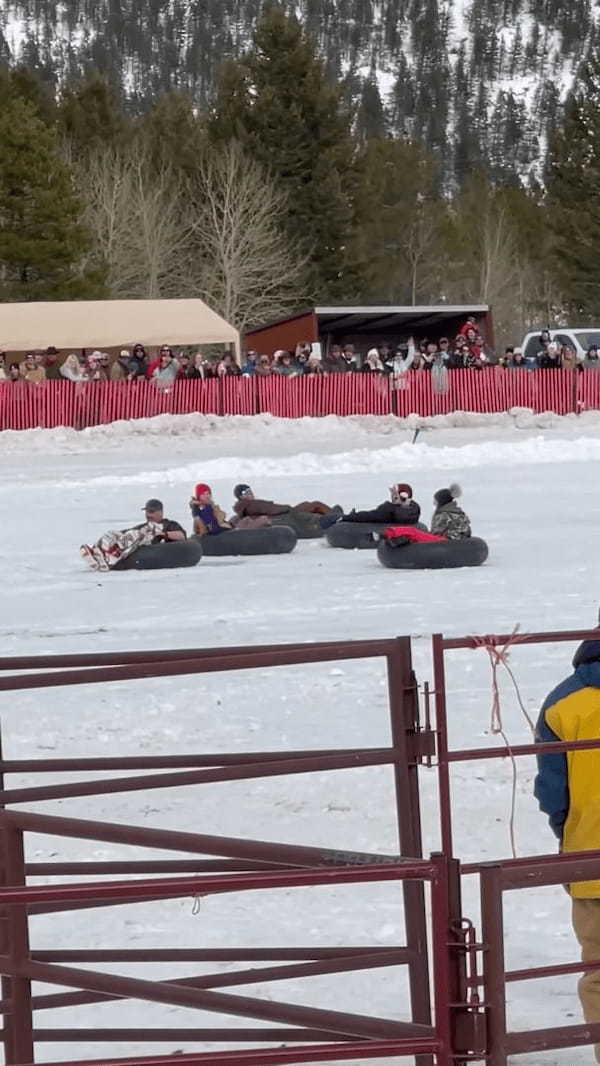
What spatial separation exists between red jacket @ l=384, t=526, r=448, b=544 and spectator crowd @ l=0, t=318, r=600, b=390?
1410 cm

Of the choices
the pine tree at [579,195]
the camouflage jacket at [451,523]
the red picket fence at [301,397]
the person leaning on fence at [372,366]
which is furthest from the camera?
the pine tree at [579,195]

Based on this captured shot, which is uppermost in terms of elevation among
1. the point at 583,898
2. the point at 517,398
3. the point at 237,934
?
the point at 517,398

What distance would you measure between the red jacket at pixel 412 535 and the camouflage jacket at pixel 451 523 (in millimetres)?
180

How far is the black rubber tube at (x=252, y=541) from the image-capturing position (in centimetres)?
1547

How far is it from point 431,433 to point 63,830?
25.2m

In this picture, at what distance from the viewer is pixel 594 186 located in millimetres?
67375

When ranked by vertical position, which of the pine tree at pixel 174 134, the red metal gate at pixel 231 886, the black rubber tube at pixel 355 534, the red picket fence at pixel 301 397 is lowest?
the red metal gate at pixel 231 886

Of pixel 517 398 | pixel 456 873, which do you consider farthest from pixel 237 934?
pixel 517 398

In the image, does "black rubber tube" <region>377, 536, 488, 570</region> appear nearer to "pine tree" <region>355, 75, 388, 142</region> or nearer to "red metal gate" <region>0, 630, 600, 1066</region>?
"red metal gate" <region>0, 630, 600, 1066</region>

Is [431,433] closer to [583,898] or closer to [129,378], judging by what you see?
[129,378]

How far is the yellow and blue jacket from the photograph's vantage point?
406cm

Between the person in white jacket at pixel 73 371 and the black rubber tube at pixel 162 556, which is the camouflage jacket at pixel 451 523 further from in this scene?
the person in white jacket at pixel 73 371

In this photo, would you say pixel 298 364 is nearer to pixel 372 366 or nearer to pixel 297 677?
pixel 372 366

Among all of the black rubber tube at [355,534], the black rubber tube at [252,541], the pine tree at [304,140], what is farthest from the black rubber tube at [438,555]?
the pine tree at [304,140]
